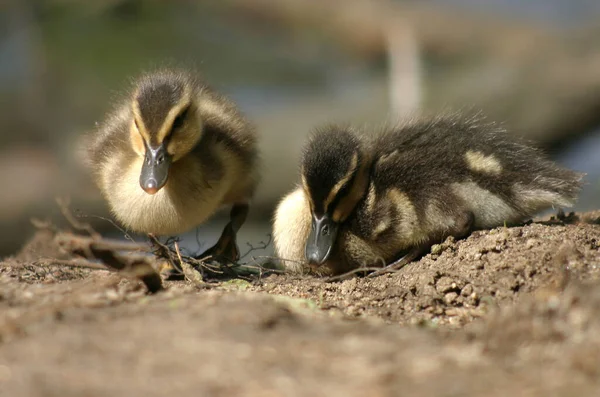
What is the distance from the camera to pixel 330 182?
3967mm

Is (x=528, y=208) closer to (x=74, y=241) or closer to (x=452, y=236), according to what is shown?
(x=452, y=236)

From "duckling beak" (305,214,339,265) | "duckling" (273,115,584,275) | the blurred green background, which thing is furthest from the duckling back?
the blurred green background

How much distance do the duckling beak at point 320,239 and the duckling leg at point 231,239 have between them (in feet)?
2.36

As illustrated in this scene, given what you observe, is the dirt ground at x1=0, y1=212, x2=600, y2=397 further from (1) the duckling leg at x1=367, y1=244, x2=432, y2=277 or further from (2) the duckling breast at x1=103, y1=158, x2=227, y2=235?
(2) the duckling breast at x1=103, y1=158, x2=227, y2=235

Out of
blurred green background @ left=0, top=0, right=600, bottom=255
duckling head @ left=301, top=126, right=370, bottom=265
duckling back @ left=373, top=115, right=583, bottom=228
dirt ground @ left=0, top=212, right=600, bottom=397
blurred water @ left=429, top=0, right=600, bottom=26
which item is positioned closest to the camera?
dirt ground @ left=0, top=212, right=600, bottom=397

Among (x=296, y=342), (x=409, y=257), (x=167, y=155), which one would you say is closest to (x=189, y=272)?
(x=167, y=155)

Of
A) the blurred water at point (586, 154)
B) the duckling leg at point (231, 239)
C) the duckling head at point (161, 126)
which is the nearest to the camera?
the duckling head at point (161, 126)

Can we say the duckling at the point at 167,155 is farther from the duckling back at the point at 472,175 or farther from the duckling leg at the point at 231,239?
the duckling back at the point at 472,175

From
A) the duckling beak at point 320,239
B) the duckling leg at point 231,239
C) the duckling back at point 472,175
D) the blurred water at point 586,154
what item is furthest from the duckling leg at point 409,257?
the blurred water at point 586,154

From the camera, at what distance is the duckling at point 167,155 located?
4211 millimetres

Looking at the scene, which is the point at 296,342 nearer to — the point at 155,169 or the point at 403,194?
the point at 403,194

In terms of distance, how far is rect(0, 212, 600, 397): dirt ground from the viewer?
7.30ft

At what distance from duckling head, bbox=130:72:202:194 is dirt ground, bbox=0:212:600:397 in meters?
0.83

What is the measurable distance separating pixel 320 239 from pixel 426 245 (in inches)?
19.6
